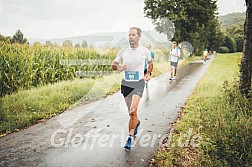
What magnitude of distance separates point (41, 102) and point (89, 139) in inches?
131

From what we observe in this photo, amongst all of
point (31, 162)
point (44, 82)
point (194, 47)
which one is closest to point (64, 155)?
point (31, 162)

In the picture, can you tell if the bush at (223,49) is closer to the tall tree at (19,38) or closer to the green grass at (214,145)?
the tall tree at (19,38)

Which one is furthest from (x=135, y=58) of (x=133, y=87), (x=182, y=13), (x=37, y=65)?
(x=182, y=13)

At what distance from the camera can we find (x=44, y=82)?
464 inches

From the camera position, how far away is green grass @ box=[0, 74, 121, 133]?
6.72 metres

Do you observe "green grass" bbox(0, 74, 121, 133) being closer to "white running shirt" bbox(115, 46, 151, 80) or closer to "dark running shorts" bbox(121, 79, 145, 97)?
"dark running shorts" bbox(121, 79, 145, 97)

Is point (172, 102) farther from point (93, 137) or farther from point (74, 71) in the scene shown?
point (74, 71)

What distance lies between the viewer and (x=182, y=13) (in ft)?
113

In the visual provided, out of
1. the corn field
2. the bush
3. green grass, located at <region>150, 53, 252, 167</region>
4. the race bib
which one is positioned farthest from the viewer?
the bush

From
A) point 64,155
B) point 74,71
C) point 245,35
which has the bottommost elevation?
point 64,155

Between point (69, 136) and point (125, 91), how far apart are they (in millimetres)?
1728

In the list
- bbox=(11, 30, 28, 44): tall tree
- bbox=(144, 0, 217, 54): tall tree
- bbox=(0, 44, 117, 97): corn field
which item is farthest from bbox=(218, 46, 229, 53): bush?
bbox=(11, 30, 28, 44): tall tree

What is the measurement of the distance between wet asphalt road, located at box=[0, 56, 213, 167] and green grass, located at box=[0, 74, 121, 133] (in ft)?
1.38

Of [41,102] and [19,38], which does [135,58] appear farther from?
[19,38]
